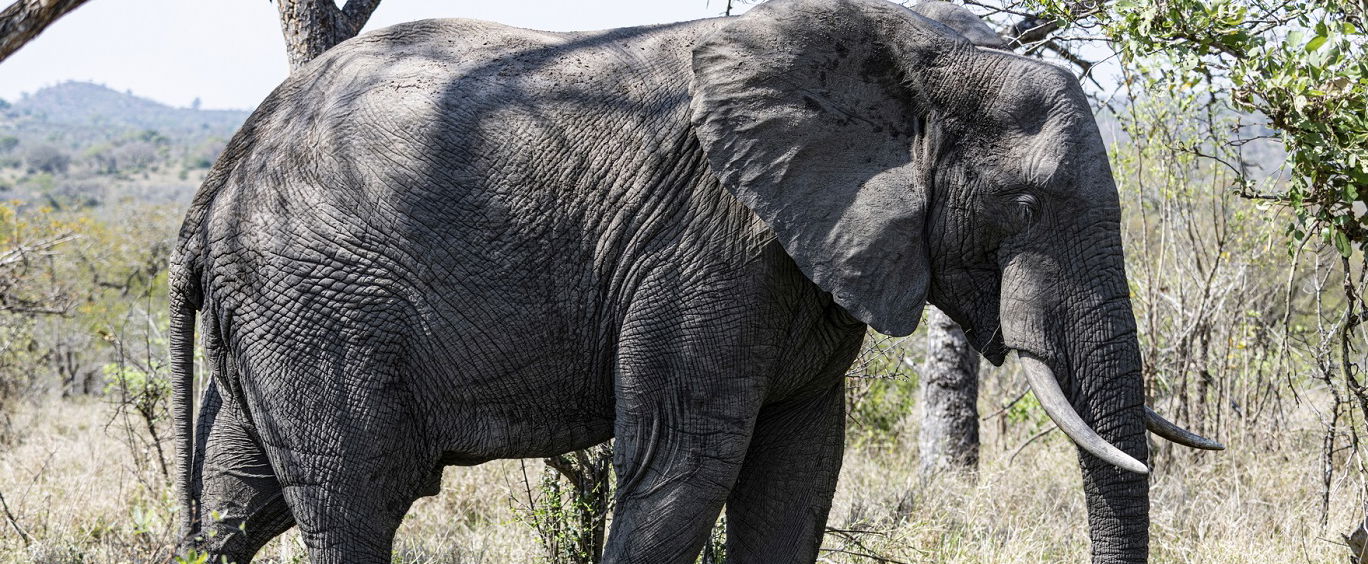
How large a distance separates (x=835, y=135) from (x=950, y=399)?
Answer: 15.4 ft

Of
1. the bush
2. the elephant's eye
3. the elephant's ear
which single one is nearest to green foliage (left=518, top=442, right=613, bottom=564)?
the elephant's ear

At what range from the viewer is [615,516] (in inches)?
144

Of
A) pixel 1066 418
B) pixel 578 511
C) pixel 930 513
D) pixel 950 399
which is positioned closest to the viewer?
pixel 1066 418

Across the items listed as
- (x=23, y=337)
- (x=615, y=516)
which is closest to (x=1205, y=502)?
(x=615, y=516)

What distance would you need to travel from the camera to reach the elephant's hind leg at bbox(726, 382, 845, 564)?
13.2ft

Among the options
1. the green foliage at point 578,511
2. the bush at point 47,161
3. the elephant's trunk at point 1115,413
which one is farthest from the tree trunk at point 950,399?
the bush at point 47,161

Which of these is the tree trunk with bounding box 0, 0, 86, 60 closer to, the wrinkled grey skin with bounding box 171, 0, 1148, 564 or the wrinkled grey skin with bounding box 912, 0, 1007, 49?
the wrinkled grey skin with bounding box 171, 0, 1148, 564

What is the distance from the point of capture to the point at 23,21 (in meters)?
3.39

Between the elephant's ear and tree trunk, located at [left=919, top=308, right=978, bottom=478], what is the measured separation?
4396 mm

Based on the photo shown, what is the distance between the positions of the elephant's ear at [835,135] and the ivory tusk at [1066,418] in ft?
1.18

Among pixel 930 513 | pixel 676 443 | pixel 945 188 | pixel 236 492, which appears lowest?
pixel 236 492

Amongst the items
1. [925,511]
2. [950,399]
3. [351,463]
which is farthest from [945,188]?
[950,399]

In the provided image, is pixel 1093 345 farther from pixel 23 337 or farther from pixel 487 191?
pixel 23 337

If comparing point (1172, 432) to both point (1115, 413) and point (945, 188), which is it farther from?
point (945, 188)
